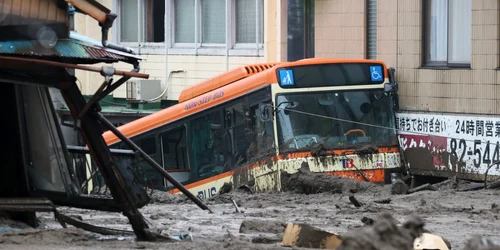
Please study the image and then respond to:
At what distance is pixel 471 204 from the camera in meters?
15.7

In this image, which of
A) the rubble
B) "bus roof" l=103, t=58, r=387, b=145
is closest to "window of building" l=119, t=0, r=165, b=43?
"bus roof" l=103, t=58, r=387, b=145

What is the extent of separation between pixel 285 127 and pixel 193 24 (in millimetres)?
11592

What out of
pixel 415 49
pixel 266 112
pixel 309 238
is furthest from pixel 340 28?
pixel 309 238

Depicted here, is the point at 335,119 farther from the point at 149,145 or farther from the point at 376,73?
the point at 149,145

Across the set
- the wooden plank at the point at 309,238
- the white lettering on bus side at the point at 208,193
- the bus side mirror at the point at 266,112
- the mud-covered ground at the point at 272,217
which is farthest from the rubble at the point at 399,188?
the wooden plank at the point at 309,238

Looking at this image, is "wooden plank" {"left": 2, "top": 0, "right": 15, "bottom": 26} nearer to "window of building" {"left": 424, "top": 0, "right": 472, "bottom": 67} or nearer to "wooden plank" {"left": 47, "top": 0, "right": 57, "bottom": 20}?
"wooden plank" {"left": 47, "top": 0, "right": 57, "bottom": 20}

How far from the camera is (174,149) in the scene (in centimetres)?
2097

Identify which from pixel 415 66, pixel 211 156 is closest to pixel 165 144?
pixel 211 156

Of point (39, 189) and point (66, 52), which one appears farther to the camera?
point (39, 189)

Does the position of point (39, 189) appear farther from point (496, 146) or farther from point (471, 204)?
point (496, 146)

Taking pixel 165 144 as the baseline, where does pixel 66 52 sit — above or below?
above

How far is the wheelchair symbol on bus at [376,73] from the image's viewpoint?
20.2m

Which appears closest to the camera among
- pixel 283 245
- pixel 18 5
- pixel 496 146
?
pixel 283 245

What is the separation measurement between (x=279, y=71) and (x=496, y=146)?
12.2 ft
